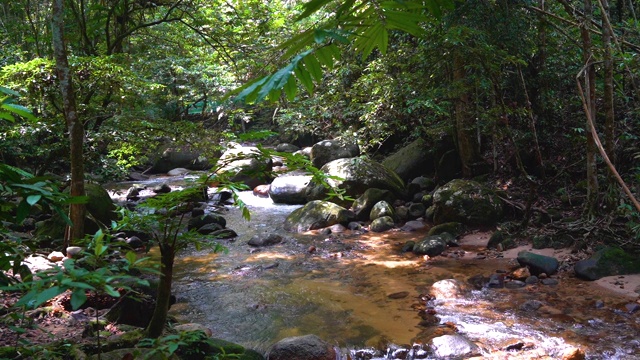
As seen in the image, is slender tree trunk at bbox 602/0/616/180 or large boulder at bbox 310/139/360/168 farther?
large boulder at bbox 310/139/360/168

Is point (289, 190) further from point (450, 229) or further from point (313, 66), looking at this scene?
point (313, 66)

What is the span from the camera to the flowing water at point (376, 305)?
4.61 m

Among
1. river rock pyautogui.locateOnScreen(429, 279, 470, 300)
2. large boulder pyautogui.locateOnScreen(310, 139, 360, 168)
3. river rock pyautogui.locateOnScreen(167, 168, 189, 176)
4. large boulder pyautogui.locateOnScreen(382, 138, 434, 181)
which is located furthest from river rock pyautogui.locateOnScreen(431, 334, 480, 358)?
river rock pyautogui.locateOnScreen(167, 168, 189, 176)

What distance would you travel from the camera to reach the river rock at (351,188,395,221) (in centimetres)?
1041

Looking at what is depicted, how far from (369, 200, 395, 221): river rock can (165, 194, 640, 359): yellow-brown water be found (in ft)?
4.91

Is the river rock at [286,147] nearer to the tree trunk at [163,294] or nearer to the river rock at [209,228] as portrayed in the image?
the river rock at [209,228]

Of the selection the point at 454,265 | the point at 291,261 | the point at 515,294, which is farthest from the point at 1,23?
the point at 515,294

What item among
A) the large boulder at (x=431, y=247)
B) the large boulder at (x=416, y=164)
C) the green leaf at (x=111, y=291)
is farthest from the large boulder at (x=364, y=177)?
the green leaf at (x=111, y=291)

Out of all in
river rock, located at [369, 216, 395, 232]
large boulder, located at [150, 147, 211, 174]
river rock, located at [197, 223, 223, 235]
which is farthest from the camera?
large boulder, located at [150, 147, 211, 174]

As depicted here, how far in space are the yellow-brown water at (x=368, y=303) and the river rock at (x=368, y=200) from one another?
1.87m

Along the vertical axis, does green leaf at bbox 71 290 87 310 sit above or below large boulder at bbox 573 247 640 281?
above

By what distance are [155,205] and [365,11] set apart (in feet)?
8.42

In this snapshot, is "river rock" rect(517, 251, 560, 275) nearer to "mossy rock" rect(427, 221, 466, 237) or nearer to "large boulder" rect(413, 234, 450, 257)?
"large boulder" rect(413, 234, 450, 257)

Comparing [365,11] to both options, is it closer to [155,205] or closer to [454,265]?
[155,205]
